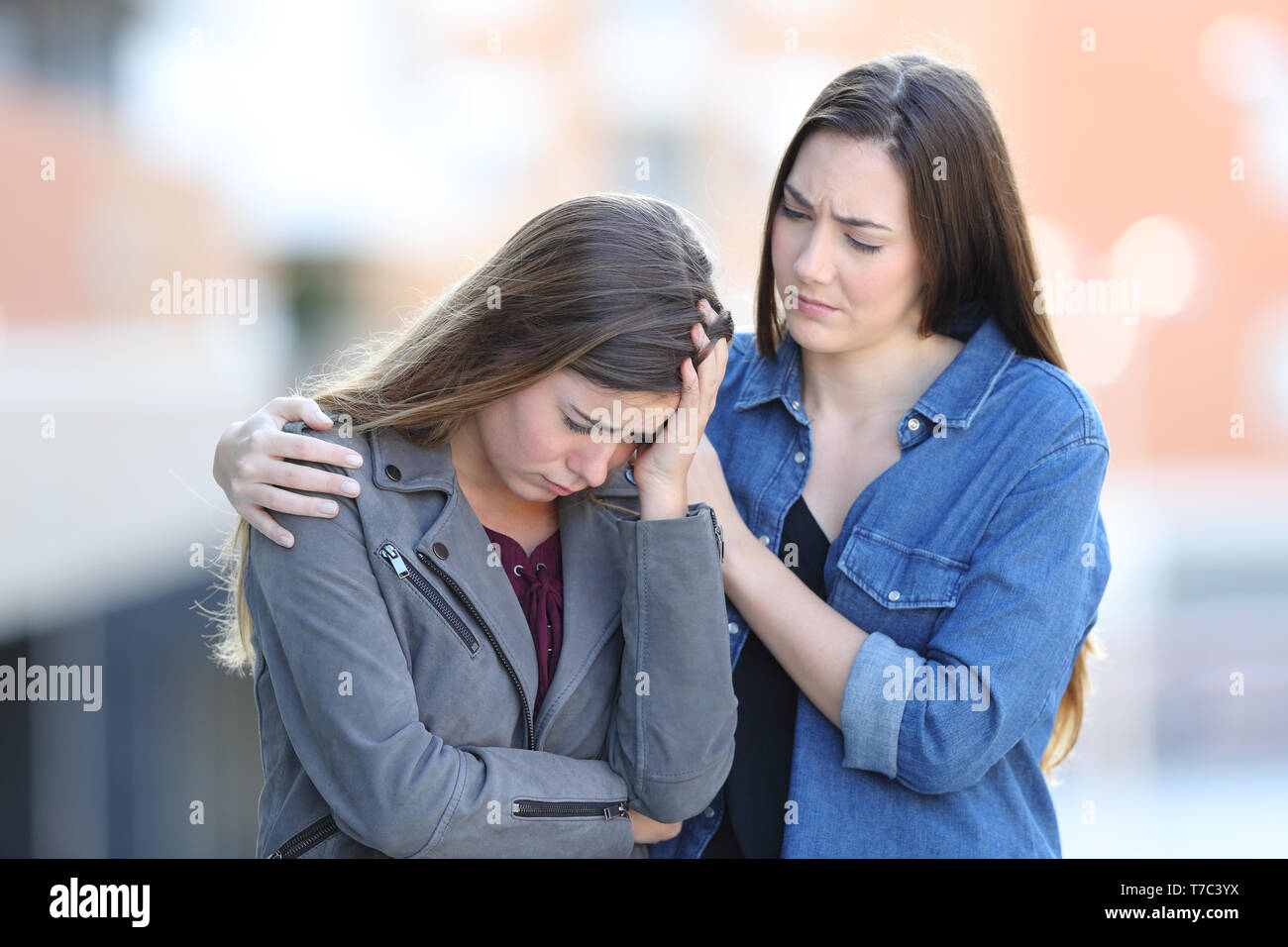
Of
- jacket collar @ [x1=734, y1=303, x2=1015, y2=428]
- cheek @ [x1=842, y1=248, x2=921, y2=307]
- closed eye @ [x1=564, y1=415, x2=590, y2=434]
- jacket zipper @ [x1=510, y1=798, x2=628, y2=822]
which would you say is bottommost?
jacket zipper @ [x1=510, y1=798, x2=628, y2=822]

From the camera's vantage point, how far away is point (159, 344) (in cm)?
593

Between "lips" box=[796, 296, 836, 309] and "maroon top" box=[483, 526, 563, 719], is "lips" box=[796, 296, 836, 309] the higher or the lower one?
the higher one

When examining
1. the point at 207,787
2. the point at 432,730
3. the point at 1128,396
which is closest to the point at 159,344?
the point at 207,787

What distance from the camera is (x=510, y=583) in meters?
1.89

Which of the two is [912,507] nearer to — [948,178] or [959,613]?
[959,613]

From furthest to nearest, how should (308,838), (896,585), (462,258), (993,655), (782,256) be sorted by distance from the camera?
(462,258), (782,256), (896,585), (993,655), (308,838)

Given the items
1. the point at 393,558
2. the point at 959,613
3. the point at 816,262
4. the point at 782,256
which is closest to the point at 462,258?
the point at 782,256

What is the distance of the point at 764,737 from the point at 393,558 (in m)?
0.76

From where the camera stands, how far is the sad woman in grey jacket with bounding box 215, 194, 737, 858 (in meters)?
1.66

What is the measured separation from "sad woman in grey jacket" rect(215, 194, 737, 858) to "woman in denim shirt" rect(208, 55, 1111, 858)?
0.20m

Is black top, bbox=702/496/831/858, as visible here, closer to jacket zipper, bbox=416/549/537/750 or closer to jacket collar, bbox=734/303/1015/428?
jacket collar, bbox=734/303/1015/428

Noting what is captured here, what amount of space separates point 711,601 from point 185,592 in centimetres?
357

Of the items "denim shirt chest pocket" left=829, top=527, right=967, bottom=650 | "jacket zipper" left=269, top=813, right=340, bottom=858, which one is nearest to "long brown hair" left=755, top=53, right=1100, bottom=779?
"denim shirt chest pocket" left=829, top=527, right=967, bottom=650
